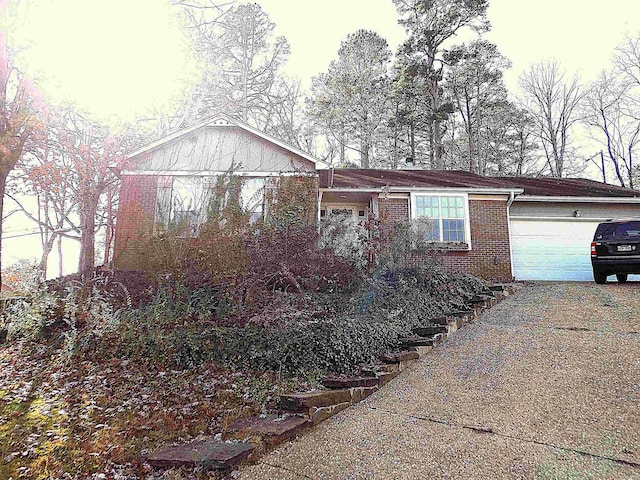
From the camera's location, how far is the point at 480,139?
2553 centimetres

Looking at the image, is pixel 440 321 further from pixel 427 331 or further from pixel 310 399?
pixel 310 399

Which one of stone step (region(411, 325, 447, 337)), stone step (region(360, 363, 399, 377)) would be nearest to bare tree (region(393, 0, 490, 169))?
stone step (region(411, 325, 447, 337))

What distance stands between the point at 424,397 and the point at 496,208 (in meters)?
9.23

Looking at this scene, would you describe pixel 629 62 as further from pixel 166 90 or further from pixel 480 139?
pixel 166 90

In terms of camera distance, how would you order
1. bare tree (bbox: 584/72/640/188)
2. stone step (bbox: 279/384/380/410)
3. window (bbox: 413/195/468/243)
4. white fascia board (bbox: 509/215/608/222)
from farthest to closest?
bare tree (bbox: 584/72/640/188), white fascia board (bbox: 509/215/608/222), window (bbox: 413/195/468/243), stone step (bbox: 279/384/380/410)

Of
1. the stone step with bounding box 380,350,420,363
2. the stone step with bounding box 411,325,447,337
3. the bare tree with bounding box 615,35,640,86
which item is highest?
the bare tree with bounding box 615,35,640,86

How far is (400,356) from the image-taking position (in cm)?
569

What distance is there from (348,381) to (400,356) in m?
1.06

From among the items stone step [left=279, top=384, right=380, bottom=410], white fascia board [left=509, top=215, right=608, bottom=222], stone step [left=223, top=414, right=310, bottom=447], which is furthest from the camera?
white fascia board [left=509, top=215, right=608, bottom=222]

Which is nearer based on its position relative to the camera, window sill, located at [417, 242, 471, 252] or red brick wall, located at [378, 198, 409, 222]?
window sill, located at [417, 242, 471, 252]

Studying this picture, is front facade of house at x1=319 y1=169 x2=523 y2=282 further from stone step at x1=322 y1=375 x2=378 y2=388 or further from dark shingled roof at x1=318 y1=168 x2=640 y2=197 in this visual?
stone step at x1=322 y1=375 x2=378 y2=388

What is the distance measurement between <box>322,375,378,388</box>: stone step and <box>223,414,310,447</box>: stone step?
0.76 metres

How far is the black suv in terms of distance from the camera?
10258 millimetres

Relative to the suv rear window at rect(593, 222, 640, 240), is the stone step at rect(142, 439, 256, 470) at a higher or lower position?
lower
